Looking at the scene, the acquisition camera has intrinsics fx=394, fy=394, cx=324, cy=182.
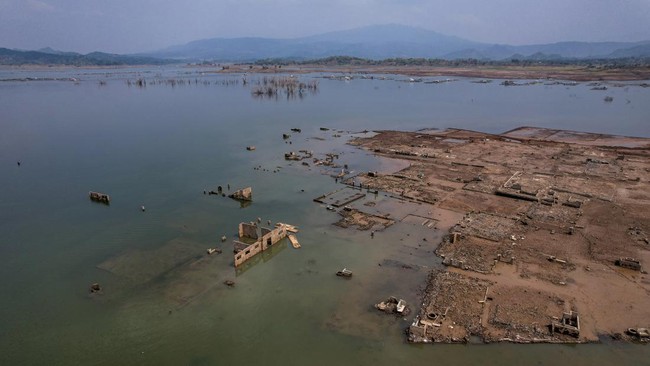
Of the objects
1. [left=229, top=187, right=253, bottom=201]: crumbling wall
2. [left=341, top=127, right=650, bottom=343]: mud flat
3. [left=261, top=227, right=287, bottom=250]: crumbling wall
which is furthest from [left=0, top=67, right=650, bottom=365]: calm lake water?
[left=341, top=127, right=650, bottom=343]: mud flat

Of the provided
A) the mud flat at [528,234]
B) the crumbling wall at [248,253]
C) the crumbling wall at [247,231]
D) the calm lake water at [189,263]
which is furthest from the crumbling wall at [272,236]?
the mud flat at [528,234]

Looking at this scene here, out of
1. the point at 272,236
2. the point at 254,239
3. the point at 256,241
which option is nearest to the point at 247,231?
the point at 254,239

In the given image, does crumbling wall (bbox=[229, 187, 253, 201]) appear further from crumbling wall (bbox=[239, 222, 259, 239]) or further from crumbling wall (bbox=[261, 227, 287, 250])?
crumbling wall (bbox=[261, 227, 287, 250])

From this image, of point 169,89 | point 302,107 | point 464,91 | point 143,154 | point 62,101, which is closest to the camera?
point 143,154

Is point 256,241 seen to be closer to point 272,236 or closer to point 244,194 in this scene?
point 272,236

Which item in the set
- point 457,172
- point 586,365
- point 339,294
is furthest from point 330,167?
point 586,365

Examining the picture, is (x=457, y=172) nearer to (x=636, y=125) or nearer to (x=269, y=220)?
(x=269, y=220)
